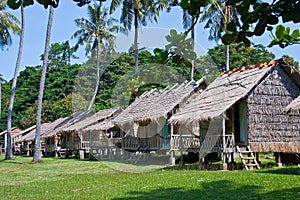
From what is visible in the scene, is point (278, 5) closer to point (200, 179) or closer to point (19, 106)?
point (200, 179)

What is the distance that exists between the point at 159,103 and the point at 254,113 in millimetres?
6425

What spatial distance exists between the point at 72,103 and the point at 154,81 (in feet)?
56.9

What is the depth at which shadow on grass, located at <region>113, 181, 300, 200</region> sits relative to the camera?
299 inches

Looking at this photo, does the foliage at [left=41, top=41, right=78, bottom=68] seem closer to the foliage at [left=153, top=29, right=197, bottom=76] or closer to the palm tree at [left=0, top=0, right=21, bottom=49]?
the palm tree at [left=0, top=0, right=21, bottom=49]

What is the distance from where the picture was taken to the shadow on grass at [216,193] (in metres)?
7.61

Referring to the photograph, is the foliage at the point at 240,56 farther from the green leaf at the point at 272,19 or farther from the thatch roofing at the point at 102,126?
the green leaf at the point at 272,19

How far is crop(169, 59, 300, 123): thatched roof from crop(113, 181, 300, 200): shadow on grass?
480 centimetres

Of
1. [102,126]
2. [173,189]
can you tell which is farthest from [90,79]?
[173,189]

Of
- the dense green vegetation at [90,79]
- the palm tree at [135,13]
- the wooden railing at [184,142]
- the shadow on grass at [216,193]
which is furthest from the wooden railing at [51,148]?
the shadow on grass at [216,193]

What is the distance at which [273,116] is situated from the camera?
48.4ft

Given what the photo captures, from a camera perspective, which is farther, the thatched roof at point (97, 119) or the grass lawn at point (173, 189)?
the thatched roof at point (97, 119)

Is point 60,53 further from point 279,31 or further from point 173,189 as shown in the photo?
point 279,31

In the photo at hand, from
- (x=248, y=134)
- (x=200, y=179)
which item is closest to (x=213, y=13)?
(x=248, y=134)

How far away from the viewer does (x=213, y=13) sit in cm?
2564
